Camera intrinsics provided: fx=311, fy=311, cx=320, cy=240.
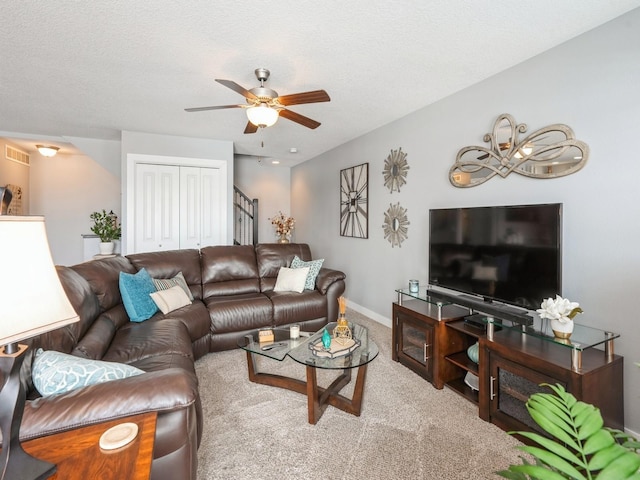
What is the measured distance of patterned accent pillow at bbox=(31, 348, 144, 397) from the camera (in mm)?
1189

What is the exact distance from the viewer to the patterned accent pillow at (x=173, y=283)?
306 centimetres

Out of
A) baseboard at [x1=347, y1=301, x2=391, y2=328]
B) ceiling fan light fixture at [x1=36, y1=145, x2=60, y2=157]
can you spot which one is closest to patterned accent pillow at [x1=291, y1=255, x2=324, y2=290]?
baseboard at [x1=347, y1=301, x2=391, y2=328]

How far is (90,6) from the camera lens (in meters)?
1.82

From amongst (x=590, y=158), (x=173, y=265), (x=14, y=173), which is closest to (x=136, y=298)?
(x=173, y=265)

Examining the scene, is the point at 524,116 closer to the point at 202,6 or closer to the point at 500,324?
the point at 500,324

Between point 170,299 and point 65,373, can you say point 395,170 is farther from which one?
point 65,373

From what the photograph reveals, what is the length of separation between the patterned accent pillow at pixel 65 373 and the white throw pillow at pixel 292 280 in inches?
93.6

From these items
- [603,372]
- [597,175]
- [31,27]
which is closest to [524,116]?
[597,175]

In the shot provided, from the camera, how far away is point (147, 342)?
7.05ft

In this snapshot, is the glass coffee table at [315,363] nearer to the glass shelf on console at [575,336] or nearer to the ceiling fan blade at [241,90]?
the glass shelf on console at [575,336]

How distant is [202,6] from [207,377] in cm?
265

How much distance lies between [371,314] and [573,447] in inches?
146

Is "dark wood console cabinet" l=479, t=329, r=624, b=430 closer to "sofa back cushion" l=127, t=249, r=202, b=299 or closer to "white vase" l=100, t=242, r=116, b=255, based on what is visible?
"sofa back cushion" l=127, t=249, r=202, b=299

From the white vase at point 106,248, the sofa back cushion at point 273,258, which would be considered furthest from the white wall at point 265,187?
the white vase at point 106,248
